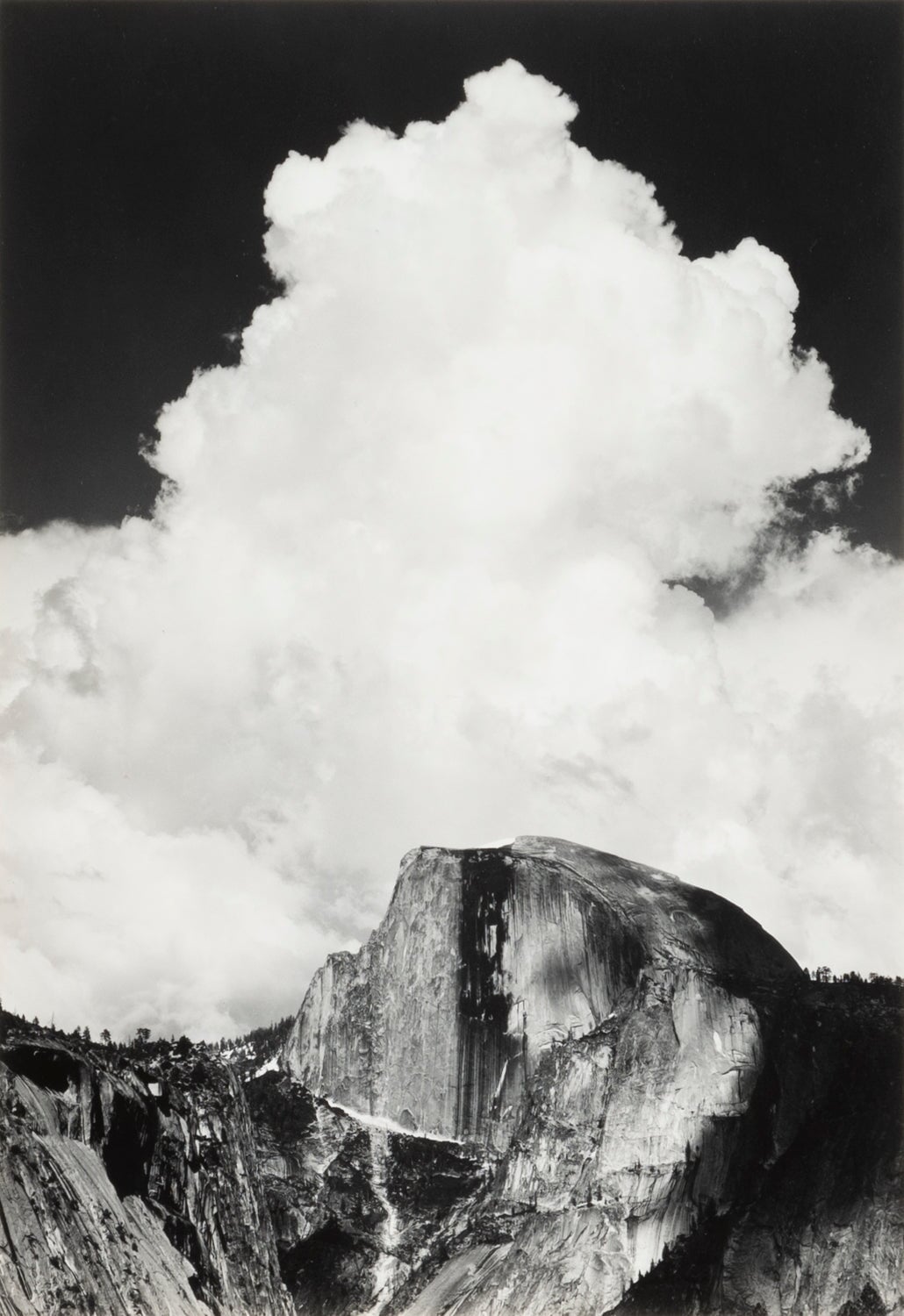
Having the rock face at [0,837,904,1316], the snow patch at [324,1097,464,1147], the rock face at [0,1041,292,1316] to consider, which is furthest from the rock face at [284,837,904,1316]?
the rock face at [0,1041,292,1316]

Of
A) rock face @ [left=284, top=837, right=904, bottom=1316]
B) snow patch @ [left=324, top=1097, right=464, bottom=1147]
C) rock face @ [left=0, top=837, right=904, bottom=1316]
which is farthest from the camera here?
snow patch @ [left=324, top=1097, right=464, bottom=1147]

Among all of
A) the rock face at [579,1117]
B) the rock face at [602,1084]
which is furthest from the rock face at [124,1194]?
the rock face at [602,1084]

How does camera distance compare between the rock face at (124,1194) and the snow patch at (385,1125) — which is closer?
the rock face at (124,1194)

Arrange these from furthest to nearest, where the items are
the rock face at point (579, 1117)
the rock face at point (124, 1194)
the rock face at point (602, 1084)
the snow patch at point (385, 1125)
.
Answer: the snow patch at point (385, 1125), the rock face at point (602, 1084), the rock face at point (579, 1117), the rock face at point (124, 1194)

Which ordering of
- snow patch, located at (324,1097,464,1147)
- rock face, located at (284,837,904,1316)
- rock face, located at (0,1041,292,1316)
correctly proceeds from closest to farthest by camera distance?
rock face, located at (0,1041,292,1316) < rock face, located at (284,837,904,1316) < snow patch, located at (324,1097,464,1147)

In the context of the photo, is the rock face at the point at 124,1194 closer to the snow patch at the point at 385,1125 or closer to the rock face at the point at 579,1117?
the rock face at the point at 579,1117

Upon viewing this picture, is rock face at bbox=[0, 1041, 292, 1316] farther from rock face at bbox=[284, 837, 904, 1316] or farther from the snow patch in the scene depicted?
the snow patch

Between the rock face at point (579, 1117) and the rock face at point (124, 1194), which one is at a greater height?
the rock face at point (579, 1117)

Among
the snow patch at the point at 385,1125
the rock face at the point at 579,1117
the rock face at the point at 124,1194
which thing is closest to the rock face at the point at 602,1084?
the rock face at the point at 579,1117

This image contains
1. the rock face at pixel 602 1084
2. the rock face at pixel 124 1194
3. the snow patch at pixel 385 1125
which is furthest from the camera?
the snow patch at pixel 385 1125
